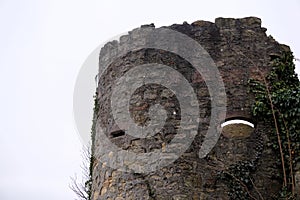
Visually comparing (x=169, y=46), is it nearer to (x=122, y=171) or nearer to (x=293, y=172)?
(x=122, y=171)

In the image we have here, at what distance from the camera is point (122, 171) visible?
6.14 m

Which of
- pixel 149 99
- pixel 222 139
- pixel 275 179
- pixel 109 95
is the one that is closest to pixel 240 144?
pixel 222 139

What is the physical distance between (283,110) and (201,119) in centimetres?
118

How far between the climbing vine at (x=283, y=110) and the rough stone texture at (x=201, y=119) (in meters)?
0.12

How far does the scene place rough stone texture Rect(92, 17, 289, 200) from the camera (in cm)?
596

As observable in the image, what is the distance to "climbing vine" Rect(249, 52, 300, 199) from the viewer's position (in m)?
6.36

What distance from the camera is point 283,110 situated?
667 centimetres

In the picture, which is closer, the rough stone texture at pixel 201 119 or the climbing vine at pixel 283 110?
the rough stone texture at pixel 201 119

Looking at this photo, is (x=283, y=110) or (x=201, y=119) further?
(x=283, y=110)

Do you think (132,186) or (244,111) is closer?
(132,186)

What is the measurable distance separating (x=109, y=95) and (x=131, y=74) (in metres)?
0.46

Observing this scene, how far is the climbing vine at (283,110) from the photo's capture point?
6363 mm

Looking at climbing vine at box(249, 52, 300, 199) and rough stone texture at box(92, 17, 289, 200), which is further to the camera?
climbing vine at box(249, 52, 300, 199)

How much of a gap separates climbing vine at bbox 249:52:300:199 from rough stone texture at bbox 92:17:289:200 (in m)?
0.12
